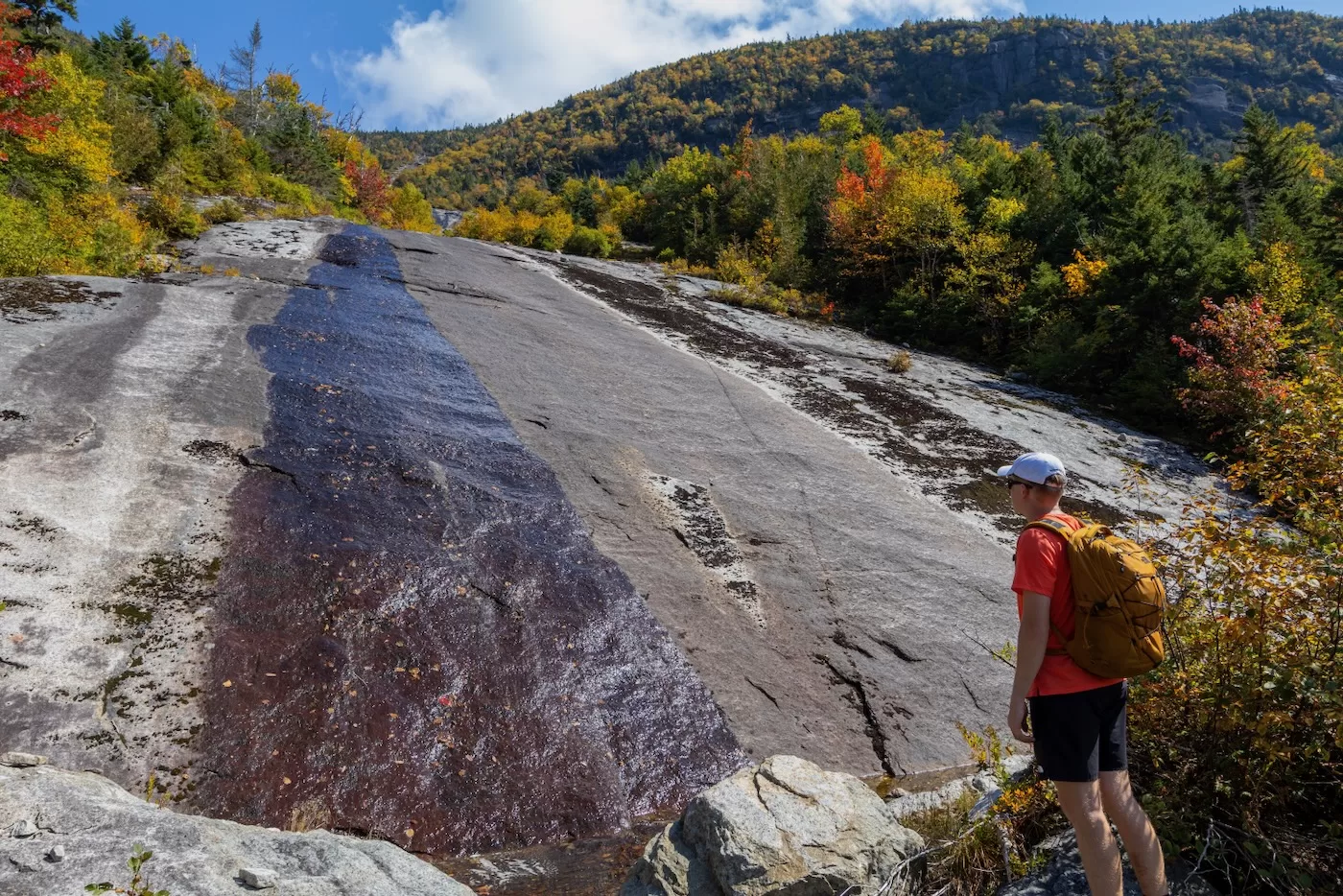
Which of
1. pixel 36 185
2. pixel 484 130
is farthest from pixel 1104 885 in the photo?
pixel 484 130

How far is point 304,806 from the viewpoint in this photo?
4059 millimetres

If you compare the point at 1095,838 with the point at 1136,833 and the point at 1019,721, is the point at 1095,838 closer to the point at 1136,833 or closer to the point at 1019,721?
the point at 1136,833

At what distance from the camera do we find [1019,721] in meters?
3.28

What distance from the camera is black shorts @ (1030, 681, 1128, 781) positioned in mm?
3104

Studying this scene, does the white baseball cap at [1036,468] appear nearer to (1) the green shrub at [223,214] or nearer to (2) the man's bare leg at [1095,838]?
(2) the man's bare leg at [1095,838]

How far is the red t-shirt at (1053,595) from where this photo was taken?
122 inches

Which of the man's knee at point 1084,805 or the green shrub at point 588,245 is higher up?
the green shrub at point 588,245

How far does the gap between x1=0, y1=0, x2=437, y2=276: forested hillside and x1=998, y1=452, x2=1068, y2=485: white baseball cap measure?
1386cm

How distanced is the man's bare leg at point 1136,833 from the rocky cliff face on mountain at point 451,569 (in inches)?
97.1

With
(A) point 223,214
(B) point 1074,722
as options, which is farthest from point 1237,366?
→ (A) point 223,214

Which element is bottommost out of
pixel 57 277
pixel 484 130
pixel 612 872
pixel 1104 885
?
pixel 612 872

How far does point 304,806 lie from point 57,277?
9.96m

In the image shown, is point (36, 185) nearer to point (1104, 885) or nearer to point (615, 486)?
point (615, 486)

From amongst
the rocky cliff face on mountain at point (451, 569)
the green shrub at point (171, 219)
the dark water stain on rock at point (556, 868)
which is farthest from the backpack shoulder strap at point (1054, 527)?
the green shrub at point (171, 219)
